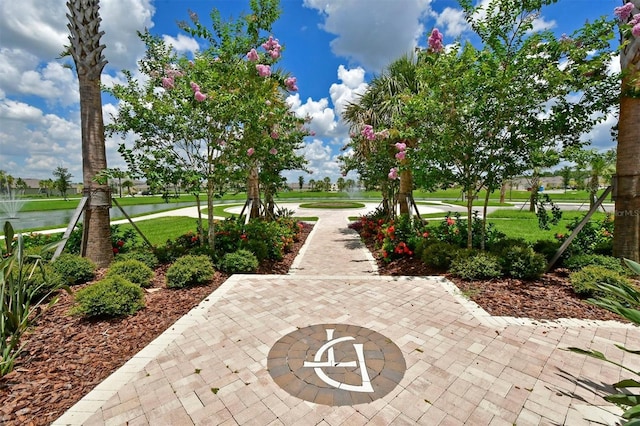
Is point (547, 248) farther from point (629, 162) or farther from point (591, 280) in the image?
point (629, 162)

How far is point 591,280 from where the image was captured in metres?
4.30

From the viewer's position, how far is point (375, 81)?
11.1 meters

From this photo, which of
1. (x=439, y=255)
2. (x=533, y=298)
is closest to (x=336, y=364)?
(x=533, y=298)

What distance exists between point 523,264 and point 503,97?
123 inches

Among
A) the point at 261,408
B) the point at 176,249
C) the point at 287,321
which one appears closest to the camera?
the point at 261,408

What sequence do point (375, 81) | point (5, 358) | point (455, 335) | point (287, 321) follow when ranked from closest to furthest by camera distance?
point (5, 358) < point (455, 335) < point (287, 321) < point (375, 81)

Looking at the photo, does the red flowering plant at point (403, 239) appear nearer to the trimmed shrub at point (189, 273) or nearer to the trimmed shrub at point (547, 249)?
the trimmed shrub at point (547, 249)

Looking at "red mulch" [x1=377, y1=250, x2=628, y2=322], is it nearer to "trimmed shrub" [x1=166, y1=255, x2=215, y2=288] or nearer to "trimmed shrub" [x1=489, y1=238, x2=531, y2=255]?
"trimmed shrub" [x1=489, y1=238, x2=531, y2=255]

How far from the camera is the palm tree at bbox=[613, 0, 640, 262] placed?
15.5 ft

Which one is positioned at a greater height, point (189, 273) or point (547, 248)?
point (547, 248)

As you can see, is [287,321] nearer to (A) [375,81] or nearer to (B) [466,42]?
(B) [466,42]

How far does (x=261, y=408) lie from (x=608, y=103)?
7371mm

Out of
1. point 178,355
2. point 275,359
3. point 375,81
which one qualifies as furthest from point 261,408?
point 375,81

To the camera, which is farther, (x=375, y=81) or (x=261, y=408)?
(x=375, y=81)
